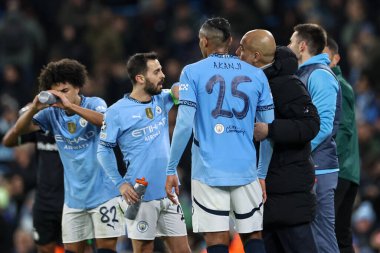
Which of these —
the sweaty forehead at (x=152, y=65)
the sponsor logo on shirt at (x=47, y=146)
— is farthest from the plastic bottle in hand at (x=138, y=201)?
the sponsor logo on shirt at (x=47, y=146)

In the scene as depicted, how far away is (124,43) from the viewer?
1614 cm

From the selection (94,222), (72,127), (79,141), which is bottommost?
(94,222)

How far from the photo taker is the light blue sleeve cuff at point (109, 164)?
304 inches

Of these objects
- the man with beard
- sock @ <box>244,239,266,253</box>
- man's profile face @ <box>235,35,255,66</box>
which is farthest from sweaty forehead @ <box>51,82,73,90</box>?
sock @ <box>244,239,266,253</box>

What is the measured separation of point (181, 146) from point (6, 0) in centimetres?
1120

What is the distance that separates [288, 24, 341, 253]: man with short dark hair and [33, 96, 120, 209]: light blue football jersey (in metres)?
1.76

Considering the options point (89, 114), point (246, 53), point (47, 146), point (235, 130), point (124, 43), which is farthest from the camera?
point (124, 43)

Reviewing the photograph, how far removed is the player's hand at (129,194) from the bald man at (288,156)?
3.41 feet

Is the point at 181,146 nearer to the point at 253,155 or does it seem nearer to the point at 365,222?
the point at 253,155

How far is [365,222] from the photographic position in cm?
1191

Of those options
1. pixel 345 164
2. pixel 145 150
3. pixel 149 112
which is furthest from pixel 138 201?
pixel 345 164

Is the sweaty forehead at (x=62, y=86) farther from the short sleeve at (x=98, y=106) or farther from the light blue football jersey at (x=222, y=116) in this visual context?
the light blue football jersey at (x=222, y=116)

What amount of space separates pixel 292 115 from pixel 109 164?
1.53m

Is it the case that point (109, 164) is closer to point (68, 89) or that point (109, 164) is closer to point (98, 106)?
point (98, 106)
